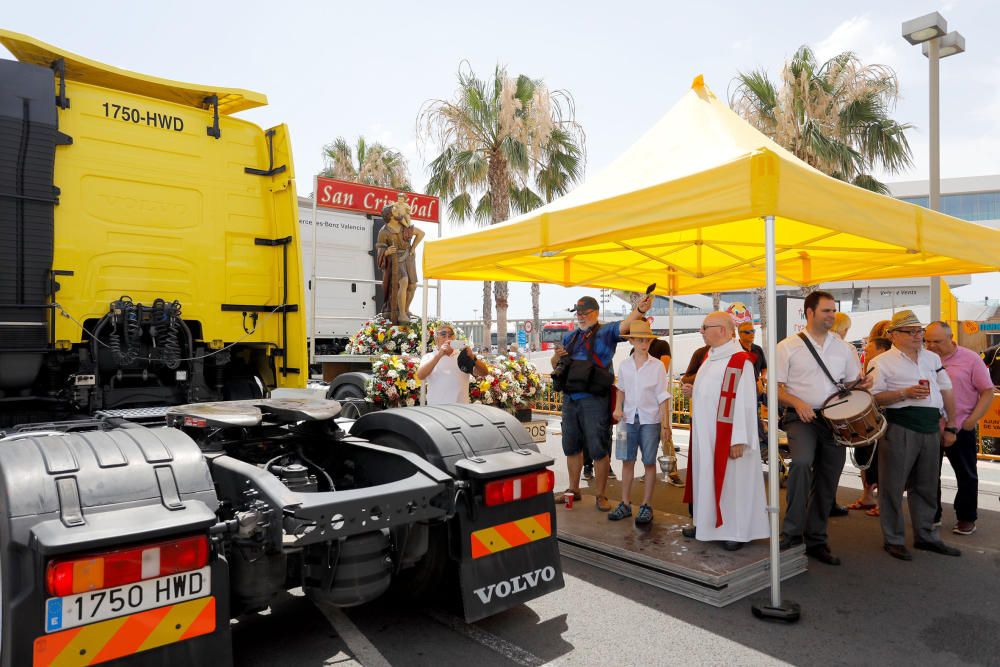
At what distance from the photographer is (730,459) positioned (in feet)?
14.5

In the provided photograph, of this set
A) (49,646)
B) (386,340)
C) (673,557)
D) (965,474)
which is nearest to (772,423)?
(673,557)

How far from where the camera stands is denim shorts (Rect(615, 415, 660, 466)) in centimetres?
500

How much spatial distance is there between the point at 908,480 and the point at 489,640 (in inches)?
136

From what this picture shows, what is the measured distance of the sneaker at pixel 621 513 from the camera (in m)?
5.07

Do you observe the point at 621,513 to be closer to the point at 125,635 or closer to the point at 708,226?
the point at 708,226

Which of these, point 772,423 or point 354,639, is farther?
point 772,423

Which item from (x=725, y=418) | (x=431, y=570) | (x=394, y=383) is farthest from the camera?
(x=394, y=383)

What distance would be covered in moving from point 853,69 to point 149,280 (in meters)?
16.1

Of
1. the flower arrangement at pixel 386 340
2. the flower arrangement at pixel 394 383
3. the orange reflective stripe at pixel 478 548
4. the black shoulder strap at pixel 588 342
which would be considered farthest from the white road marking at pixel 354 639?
the flower arrangement at pixel 386 340

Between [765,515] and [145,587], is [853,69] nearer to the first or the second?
[765,515]

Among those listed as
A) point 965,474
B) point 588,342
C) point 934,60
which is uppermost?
point 934,60

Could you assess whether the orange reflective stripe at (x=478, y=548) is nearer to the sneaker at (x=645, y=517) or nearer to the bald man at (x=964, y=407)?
the sneaker at (x=645, y=517)

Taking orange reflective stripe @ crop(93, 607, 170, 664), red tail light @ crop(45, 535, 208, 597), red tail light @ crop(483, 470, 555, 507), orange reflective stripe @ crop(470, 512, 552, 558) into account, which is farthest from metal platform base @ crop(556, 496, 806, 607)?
orange reflective stripe @ crop(93, 607, 170, 664)

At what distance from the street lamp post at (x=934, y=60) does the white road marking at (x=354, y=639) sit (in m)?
8.16
